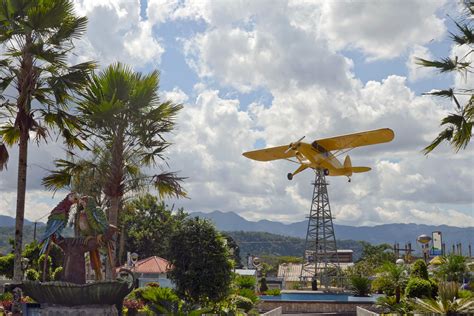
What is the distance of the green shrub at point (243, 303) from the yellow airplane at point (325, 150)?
68.2 feet

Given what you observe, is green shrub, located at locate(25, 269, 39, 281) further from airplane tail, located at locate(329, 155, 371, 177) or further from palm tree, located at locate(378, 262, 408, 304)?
airplane tail, located at locate(329, 155, 371, 177)

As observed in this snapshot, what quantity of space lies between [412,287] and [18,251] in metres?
12.9

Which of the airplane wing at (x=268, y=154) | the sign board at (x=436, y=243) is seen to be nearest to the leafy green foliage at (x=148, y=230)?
the airplane wing at (x=268, y=154)

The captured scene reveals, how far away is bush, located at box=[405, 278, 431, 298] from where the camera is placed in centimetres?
2056

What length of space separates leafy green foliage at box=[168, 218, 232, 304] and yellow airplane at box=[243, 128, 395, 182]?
75.6 feet

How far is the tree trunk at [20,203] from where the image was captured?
17688 mm

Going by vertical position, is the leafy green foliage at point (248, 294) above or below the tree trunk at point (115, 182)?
below

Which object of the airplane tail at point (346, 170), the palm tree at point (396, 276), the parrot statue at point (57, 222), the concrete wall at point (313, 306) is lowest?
the concrete wall at point (313, 306)

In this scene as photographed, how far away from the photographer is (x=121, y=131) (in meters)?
20.7

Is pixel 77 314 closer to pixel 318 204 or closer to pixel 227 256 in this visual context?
pixel 227 256

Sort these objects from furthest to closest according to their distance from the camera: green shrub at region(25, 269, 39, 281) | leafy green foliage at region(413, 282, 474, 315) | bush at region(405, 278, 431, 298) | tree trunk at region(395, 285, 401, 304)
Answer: green shrub at region(25, 269, 39, 281)
tree trunk at region(395, 285, 401, 304)
bush at region(405, 278, 431, 298)
leafy green foliage at region(413, 282, 474, 315)

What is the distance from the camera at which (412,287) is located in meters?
20.8

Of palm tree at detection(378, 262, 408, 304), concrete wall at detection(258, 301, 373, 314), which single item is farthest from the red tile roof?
palm tree at detection(378, 262, 408, 304)

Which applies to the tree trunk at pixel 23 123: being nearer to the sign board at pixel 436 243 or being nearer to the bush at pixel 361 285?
the bush at pixel 361 285
